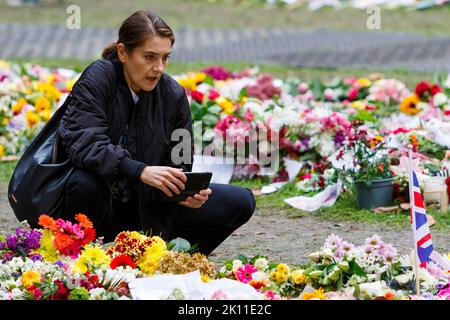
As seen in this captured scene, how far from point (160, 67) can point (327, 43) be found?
881cm

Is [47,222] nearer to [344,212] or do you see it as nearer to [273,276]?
[273,276]

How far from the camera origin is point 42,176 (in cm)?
489

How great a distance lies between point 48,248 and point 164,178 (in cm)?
53

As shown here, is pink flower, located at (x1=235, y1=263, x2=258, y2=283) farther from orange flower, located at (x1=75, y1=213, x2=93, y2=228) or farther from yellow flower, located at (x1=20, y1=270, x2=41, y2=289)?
→ yellow flower, located at (x1=20, y1=270, x2=41, y2=289)

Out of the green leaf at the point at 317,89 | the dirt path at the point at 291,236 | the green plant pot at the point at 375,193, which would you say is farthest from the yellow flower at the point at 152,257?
the green leaf at the point at 317,89

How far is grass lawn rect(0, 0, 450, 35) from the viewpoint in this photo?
15094 millimetres

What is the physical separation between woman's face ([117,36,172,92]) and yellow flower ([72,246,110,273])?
0.88m

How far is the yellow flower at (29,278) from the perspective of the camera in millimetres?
4160

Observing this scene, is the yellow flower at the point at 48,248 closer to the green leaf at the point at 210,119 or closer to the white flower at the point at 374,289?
the white flower at the point at 374,289

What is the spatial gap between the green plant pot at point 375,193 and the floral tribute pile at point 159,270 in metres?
1.86

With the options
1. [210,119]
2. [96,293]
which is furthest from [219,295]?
[210,119]

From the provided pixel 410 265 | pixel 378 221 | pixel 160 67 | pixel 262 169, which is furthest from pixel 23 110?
pixel 410 265

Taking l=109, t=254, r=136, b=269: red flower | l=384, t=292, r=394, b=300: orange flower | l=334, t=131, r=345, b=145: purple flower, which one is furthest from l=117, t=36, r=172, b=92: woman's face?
l=334, t=131, r=345, b=145: purple flower

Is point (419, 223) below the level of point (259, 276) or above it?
above
